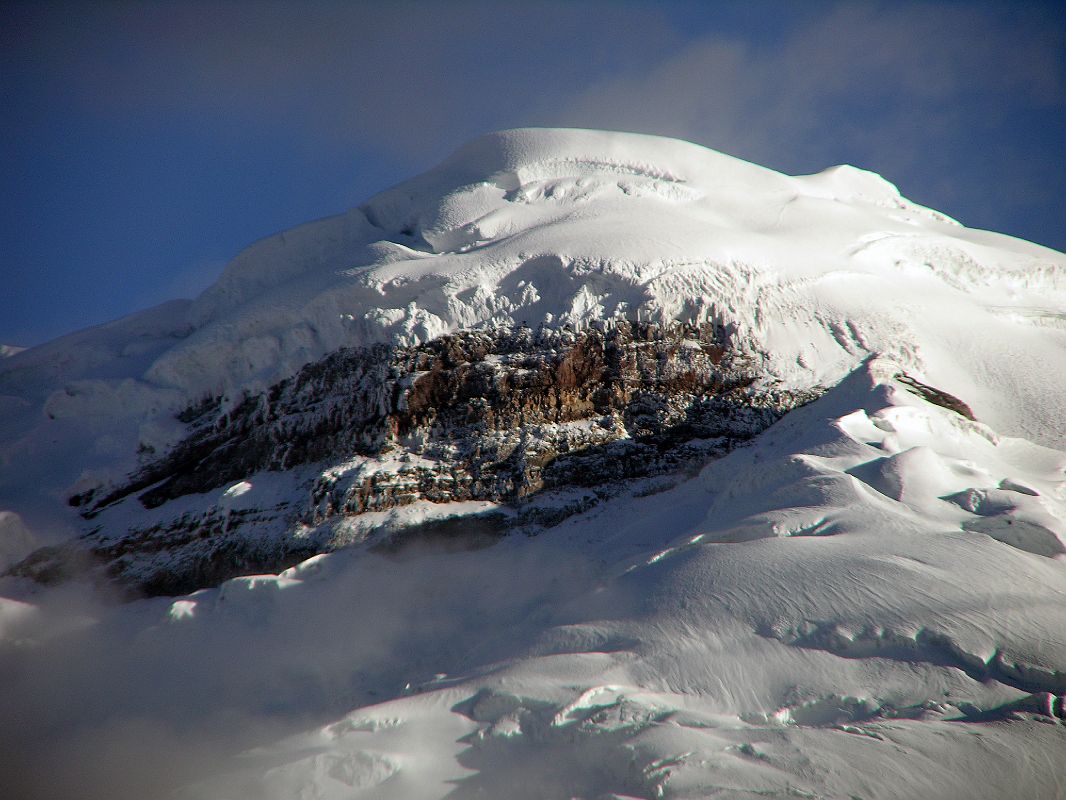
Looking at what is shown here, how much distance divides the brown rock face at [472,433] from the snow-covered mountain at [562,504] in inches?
3.6

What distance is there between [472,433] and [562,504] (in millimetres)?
3058

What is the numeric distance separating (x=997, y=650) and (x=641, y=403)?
1081 cm

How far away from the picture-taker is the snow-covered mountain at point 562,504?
870 centimetres

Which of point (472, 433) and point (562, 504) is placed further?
point (472, 433)

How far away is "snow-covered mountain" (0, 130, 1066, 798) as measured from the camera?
870 cm

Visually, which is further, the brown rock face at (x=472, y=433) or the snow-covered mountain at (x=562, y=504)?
the brown rock face at (x=472, y=433)

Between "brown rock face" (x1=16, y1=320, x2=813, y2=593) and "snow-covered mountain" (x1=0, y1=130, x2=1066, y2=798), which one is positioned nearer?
"snow-covered mountain" (x1=0, y1=130, x2=1066, y2=798)

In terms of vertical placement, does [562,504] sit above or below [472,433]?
below

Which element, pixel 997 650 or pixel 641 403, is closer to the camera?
pixel 997 650

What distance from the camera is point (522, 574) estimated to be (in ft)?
Result: 50.6

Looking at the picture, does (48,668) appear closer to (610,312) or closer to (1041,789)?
(610,312)

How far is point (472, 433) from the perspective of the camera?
60.3ft

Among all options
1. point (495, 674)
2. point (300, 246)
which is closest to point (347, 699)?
point (495, 674)

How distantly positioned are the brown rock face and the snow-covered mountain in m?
0.09
